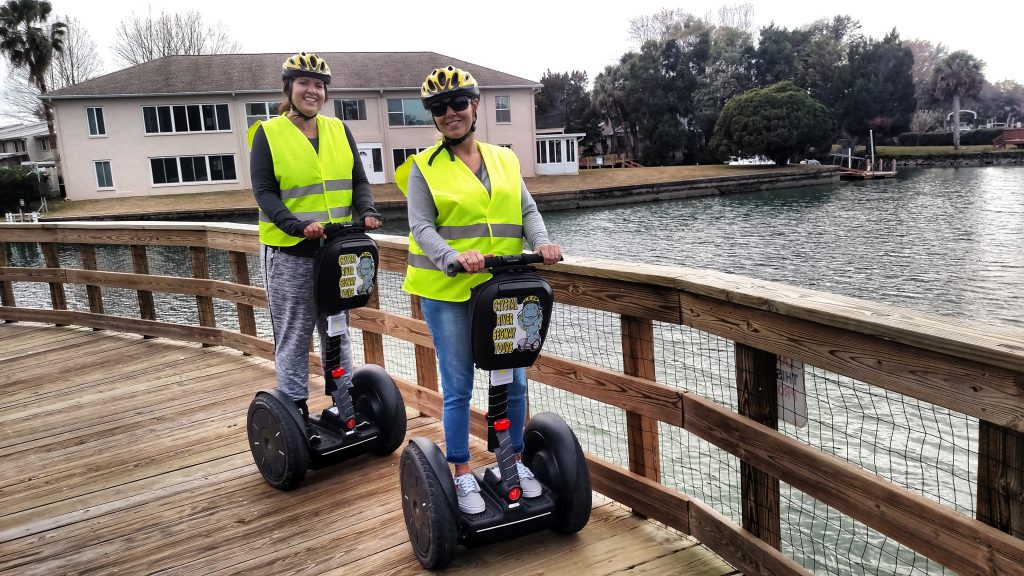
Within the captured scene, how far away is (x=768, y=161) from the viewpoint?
5550 centimetres

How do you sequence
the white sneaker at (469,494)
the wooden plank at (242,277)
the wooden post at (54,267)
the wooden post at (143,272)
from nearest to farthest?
the white sneaker at (469,494)
the wooden plank at (242,277)
the wooden post at (143,272)
the wooden post at (54,267)

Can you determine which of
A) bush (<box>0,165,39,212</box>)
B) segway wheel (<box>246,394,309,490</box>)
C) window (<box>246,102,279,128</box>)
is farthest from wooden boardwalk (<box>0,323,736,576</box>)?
bush (<box>0,165,39,212</box>)

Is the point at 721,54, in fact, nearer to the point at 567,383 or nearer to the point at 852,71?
the point at 852,71

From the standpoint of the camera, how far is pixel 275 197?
3.46 m

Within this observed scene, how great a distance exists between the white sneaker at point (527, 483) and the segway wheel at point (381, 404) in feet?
3.32

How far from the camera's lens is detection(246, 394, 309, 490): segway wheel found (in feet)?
11.5

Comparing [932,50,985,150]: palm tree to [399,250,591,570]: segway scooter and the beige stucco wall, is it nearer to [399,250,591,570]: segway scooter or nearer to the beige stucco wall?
the beige stucco wall

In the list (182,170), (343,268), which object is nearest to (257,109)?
(182,170)

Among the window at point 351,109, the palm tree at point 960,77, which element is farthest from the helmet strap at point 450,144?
the palm tree at point 960,77

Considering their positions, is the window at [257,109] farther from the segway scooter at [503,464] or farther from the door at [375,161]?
the segway scooter at [503,464]

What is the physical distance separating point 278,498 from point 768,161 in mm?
55954

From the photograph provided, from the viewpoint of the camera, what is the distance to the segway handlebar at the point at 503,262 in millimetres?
2484

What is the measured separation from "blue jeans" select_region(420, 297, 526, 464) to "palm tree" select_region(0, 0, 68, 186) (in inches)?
1952

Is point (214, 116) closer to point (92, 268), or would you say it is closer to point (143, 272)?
point (92, 268)
